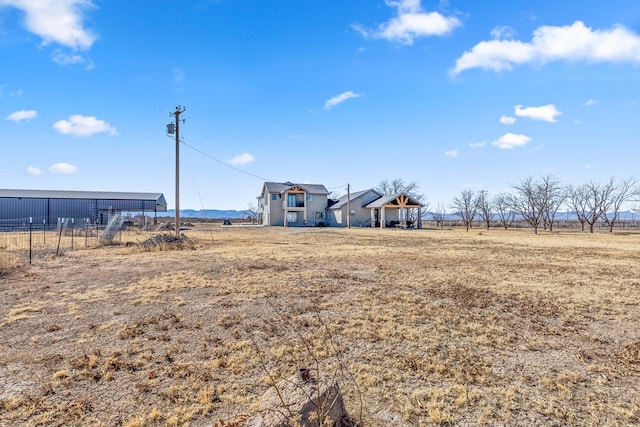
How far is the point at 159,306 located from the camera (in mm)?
6074

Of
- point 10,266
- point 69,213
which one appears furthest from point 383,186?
point 10,266

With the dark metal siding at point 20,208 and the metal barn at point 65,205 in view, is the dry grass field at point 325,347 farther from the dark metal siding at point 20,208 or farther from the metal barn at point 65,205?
the dark metal siding at point 20,208

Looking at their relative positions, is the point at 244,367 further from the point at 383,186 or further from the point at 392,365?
the point at 383,186

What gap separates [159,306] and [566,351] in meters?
6.16

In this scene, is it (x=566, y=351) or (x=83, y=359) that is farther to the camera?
(x=566, y=351)

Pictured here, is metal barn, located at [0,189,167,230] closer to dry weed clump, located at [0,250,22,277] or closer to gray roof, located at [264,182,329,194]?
gray roof, located at [264,182,329,194]

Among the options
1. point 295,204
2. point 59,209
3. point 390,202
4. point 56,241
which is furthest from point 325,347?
point 59,209

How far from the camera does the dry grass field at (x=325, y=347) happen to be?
296cm

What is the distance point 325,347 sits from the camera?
13.9 feet

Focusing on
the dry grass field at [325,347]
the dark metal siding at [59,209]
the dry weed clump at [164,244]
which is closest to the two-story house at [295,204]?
the dark metal siding at [59,209]

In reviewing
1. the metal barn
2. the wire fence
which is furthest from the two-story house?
the wire fence

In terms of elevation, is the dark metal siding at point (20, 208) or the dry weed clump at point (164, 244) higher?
the dark metal siding at point (20, 208)

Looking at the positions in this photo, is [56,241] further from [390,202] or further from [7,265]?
[390,202]

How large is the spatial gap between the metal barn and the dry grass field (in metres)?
35.5
